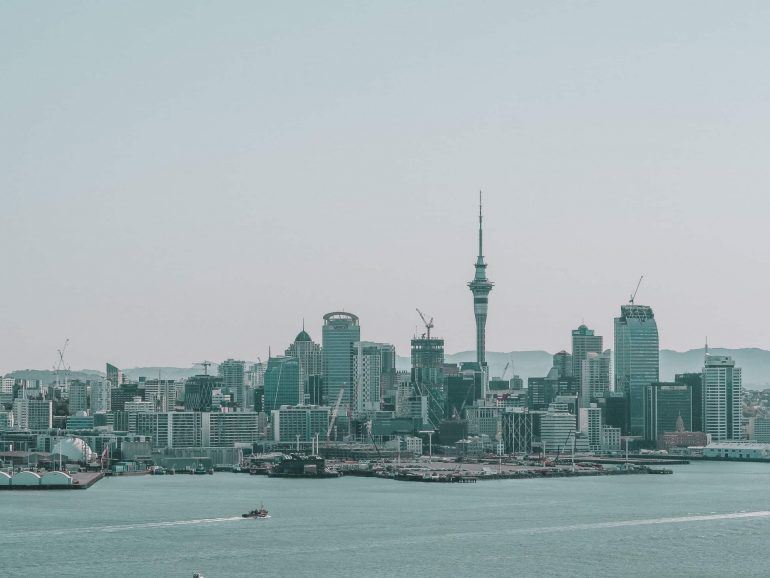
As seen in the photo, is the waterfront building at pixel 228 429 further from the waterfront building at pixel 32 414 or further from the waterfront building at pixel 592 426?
the waterfront building at pixel 592 426

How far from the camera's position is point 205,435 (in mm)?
145000

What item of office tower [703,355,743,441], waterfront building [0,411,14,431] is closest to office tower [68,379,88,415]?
waterfront building [0,411,14,431]

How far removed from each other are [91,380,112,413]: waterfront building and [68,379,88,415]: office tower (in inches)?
34.9

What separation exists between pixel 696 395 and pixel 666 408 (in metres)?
6.54

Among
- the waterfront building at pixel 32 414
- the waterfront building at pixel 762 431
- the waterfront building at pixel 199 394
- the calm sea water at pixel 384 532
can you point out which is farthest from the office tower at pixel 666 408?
the calm sea water at pixel 384 532

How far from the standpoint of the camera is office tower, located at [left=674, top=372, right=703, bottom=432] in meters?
174

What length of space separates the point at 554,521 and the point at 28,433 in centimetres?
8549

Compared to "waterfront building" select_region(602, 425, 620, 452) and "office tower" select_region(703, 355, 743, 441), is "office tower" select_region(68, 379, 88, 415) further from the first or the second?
"office tower" select_region(703, 355, 743, 441)

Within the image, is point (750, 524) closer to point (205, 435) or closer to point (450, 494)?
point (450, 494)

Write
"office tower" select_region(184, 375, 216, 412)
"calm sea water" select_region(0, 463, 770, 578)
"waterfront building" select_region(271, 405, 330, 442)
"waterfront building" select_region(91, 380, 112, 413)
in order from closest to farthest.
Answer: "calm sea water" select_region(0, 463, 770, 578) → "waterfront building" select_region(271, 405, 330, 442) → "office tower" select_region(184, 375, 216, 412) → "waterfront building" select_region(91, 380, 112, 413)

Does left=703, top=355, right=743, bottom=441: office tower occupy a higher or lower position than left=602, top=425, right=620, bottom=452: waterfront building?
higher

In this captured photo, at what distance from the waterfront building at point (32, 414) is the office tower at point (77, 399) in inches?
545

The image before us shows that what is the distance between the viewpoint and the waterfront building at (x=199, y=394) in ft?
574

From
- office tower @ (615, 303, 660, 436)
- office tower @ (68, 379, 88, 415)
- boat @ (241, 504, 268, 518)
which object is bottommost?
boat @ (241, 504, 268, 518)
